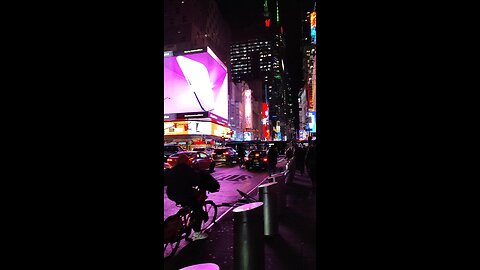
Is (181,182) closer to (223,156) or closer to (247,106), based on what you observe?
(223,156)

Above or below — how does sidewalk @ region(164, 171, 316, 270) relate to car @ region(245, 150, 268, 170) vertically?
below

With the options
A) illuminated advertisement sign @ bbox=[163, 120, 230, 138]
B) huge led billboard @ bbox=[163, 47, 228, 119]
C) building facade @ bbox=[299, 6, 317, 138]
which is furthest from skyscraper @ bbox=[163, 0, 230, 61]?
building facade @ bbox=[299, 6, 317, 138]

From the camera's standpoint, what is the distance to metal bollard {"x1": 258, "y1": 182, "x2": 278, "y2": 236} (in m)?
6.25

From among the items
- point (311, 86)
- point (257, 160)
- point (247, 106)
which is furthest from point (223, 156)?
point (247, 106)

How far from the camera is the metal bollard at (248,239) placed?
3.88 m

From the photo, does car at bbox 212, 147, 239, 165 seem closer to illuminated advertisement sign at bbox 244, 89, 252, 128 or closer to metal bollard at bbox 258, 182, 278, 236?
metal bollard at bbox 258, 182, 278, 236

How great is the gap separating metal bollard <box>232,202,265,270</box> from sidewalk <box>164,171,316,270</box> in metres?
0.82

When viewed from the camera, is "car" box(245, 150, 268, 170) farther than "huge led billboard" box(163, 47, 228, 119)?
No

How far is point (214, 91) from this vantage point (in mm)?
47750

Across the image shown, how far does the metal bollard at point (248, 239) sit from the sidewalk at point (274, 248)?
82 centimetres

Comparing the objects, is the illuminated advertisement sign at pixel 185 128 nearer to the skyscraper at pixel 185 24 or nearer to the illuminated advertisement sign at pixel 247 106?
the skyscraper at pixel 185 24
